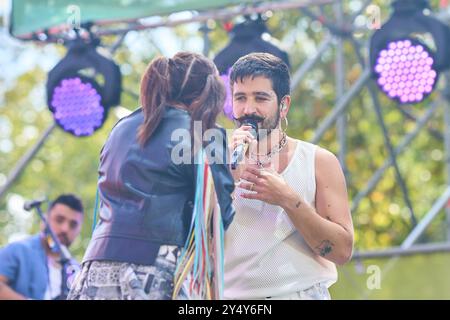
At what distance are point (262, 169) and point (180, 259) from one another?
31 centimetres

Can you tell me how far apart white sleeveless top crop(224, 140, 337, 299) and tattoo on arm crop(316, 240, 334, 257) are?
3 cm

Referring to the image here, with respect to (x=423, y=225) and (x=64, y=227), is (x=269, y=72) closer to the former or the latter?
(x=64, y=227)

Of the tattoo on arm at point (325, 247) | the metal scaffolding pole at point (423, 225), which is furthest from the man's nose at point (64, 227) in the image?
the tattoo on arm at point (325, 247)

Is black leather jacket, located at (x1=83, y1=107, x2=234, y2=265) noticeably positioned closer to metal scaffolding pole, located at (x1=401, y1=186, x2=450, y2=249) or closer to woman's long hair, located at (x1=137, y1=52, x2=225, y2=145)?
woman's long hair, located at (x1=137, y1=52, x2=225, y2=145)

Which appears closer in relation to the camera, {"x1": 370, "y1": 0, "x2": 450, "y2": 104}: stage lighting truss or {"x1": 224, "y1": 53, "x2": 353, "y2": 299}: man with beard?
{"x1": 224, "y1": 53, "x2": 353, "y2": 299}: man with beard

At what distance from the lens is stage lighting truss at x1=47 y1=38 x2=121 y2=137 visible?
4676 mm

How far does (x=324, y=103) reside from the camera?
10.2 m

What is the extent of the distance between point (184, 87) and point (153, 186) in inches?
10.7

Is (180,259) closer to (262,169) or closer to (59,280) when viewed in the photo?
(262,169)

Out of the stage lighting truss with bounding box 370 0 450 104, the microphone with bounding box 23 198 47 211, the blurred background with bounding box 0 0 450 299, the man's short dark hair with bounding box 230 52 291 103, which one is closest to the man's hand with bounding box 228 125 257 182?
the man's short dark hair with bounding box 230 52 291 103

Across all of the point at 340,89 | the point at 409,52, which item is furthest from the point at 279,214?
the point at 340,89

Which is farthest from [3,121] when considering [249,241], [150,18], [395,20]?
[249,241]

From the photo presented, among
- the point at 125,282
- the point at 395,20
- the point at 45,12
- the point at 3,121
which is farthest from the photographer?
the point at 3,121
